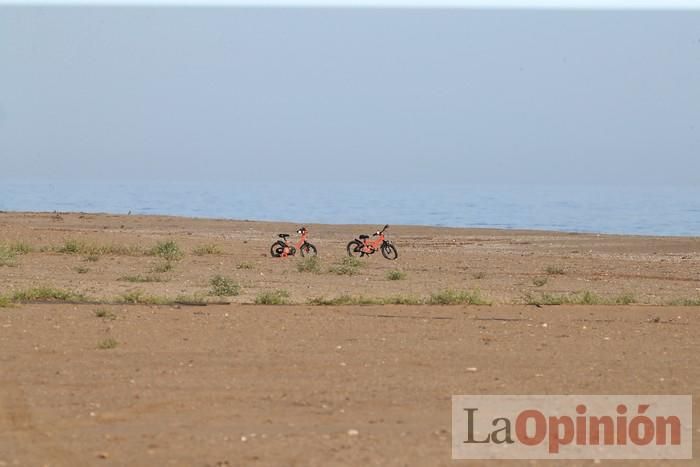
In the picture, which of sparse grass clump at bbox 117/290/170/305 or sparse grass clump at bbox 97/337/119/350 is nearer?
sparse grass clump at bbox 97/337/119/350

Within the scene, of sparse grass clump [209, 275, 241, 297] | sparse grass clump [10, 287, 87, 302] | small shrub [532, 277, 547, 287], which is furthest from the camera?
small shrub [532, 277, 547, 287]

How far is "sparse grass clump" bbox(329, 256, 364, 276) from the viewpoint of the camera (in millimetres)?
22753

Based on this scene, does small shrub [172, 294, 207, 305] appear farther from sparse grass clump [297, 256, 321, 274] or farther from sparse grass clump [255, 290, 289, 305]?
sparse grass clump [297, 256, 321, 274]

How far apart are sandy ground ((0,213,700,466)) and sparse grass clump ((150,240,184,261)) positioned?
4089mm

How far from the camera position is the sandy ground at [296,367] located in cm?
823

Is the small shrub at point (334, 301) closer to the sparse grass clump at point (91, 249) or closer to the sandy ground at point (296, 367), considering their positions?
the sandy ground at point (296, 367)

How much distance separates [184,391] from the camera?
9.89m

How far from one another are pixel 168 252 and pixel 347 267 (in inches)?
184

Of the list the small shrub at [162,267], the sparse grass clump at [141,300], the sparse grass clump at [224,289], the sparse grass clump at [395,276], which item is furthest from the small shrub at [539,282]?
the sparse grass clump at [141,300]

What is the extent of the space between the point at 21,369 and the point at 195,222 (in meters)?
36.3

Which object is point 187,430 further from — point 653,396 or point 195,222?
point 195,222

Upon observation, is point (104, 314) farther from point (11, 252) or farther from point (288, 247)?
point (288, 247)

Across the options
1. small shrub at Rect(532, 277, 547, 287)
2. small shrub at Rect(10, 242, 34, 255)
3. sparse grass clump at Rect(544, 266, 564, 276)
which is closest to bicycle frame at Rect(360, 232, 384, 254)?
sparse grass clump at Rect(544, 266, 564, 276)

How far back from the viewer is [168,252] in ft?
84.4
